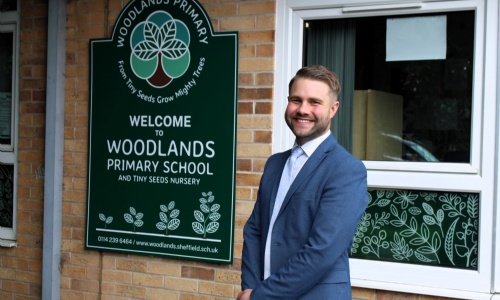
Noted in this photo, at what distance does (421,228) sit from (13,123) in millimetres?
3316

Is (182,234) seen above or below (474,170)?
below

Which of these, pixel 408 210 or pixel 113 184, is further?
pixel 113 184

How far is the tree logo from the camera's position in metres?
4.71

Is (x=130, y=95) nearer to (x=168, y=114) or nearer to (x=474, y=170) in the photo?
(x=168, y=114)

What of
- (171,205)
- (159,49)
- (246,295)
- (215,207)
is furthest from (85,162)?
(246,295)

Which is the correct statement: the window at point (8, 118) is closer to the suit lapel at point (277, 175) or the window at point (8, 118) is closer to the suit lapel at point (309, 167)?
the suit lapel at point (277, 175)

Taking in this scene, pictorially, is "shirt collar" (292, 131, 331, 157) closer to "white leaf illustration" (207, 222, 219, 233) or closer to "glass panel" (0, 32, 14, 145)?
"white leaf illustration" (207, 222, 219, 233)

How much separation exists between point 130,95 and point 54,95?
2.07 ft

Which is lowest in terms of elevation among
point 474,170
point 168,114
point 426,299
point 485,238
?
point 426,299

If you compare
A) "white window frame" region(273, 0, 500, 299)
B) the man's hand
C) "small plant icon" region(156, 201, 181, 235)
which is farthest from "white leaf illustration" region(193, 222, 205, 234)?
the man's hand

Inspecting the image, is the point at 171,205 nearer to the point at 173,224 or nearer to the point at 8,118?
the point at 173,224

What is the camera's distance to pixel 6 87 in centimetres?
552

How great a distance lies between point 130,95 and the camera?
193 inches

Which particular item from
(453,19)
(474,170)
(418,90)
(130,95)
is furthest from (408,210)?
(130,95)
